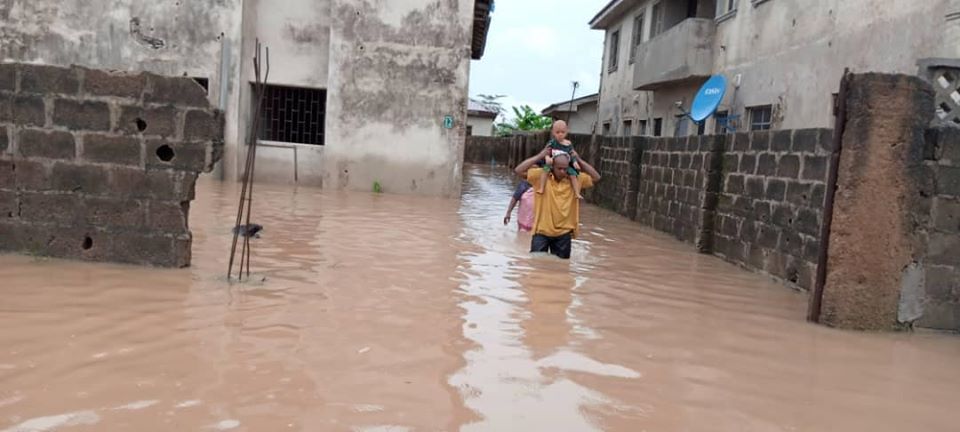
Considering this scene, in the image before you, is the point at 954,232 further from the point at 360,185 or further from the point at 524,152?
the point at 524,152

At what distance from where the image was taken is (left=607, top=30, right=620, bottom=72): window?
934 inches

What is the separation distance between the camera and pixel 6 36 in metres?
13.9

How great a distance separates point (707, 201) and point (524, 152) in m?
19.7

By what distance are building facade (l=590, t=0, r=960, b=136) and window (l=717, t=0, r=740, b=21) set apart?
22 millimetres

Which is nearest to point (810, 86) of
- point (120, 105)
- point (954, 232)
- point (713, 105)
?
point (713, 105)

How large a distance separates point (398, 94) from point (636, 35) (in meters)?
10.1

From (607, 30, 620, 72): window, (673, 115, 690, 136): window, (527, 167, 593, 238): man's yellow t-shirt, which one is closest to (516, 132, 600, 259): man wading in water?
(527, 167, 593, 238): man's yellow t-shirt

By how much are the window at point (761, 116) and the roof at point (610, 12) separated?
7.62 m

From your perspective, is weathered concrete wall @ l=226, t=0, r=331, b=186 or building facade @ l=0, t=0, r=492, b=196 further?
weathered concrete wall @ l=226, t=0, r=331, b=186

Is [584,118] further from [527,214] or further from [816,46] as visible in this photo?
[527,214]

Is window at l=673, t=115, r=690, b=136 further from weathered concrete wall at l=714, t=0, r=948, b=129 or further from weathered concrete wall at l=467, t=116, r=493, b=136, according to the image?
weathered concrete wall at l=467, t=116, r=493, b=136

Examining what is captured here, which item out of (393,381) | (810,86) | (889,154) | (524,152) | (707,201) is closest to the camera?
(393,381)

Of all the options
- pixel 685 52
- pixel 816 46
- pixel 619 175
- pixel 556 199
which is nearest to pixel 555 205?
pixel 556 199

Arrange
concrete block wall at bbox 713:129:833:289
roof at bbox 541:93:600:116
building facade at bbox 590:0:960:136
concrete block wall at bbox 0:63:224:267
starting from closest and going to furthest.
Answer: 1. concrete block wall at bbox 0:63:224:267
2. concrete block wall at bbox 713:129:833:289
3. building facade at bbox 590:0:960:136
4. roof at bbox 541:93:600:116
